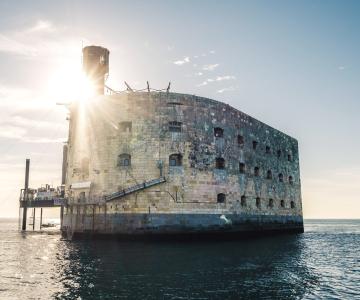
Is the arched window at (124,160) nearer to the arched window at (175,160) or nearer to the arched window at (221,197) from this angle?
the arched window at (175,160)

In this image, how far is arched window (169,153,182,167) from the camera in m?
27.0

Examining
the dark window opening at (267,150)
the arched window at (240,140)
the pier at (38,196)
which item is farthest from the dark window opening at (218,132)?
the pier at (38,196)

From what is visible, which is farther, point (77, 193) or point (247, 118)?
point (247, 118)

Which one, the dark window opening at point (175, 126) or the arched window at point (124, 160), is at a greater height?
the dark window opening at point (175, 126)

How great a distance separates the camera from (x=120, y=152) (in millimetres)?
26844

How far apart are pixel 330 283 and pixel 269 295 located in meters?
3.31

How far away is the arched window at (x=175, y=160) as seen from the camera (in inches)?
1061

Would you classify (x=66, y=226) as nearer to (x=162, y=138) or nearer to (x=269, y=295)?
(x=162, y=138)

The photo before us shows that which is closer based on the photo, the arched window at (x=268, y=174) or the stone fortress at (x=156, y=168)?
the stone fortress at (x=156, y=168)

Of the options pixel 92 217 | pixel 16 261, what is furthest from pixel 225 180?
pixel 16 261

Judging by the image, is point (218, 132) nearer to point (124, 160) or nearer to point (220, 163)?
point (220, 163)

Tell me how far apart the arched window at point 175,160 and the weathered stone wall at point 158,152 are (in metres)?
0.33

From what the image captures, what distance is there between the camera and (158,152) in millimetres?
26547

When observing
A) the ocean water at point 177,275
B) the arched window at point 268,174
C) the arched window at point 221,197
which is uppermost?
the arched window at point 268,174
